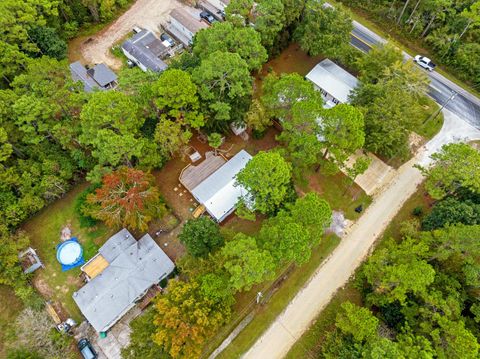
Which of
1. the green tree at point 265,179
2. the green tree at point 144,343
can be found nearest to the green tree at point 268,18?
the green tree at point 265,179

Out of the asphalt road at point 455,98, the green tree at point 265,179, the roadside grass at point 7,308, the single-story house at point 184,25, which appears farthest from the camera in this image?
the single-story house at point 184,25

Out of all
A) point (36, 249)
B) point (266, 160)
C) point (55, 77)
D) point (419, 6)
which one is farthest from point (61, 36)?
point (419, 6)

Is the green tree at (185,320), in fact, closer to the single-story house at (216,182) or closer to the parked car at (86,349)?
the parked car at (86,349)

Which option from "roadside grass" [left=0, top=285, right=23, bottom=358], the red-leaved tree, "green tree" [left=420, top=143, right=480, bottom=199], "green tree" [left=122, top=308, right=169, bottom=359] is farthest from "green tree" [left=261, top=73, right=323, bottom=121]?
"roadside grass" [left=0, top=285, right=23, bottom=358]

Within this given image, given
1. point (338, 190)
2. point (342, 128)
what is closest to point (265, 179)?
point (342, 128)

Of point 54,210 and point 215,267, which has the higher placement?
point 54,210

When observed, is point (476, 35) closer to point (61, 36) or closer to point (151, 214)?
point (151, 214)
